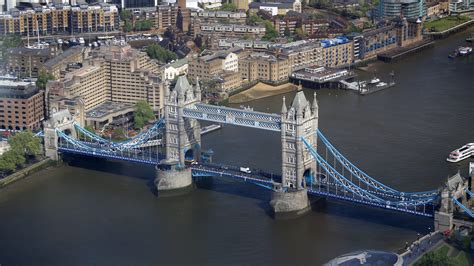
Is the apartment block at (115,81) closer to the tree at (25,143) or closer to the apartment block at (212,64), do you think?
the apartment block at (212,64)

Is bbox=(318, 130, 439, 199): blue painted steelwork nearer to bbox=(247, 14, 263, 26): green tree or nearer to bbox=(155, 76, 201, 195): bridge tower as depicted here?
bbox=(155, 76, 201, 195): bridge tower

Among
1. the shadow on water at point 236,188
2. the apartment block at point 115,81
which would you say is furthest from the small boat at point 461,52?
the shadow on water at point 236,188

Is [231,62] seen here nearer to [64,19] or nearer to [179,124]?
[179,124]

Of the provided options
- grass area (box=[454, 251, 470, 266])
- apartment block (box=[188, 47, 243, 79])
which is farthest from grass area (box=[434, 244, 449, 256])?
apartment block (box=[188, 47, 243, 79])

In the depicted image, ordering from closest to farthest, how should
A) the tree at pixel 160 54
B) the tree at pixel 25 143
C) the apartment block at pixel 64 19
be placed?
the tree at pixel 25 143, the tree at pixel 160 54, the apartment block at pixel 64 19

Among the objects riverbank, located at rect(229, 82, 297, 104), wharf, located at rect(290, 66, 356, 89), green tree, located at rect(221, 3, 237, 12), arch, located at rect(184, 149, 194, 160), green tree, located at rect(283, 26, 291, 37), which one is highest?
green tree, located at rect(221, 3, 237, 12)

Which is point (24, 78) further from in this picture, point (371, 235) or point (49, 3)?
point (371, 235)

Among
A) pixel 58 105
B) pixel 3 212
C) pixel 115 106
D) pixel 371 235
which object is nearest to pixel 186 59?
pixel 115 106

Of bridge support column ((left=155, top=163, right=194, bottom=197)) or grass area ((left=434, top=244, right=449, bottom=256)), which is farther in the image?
bridge support column ((left=155, top=163, right=194, bottom=197))
